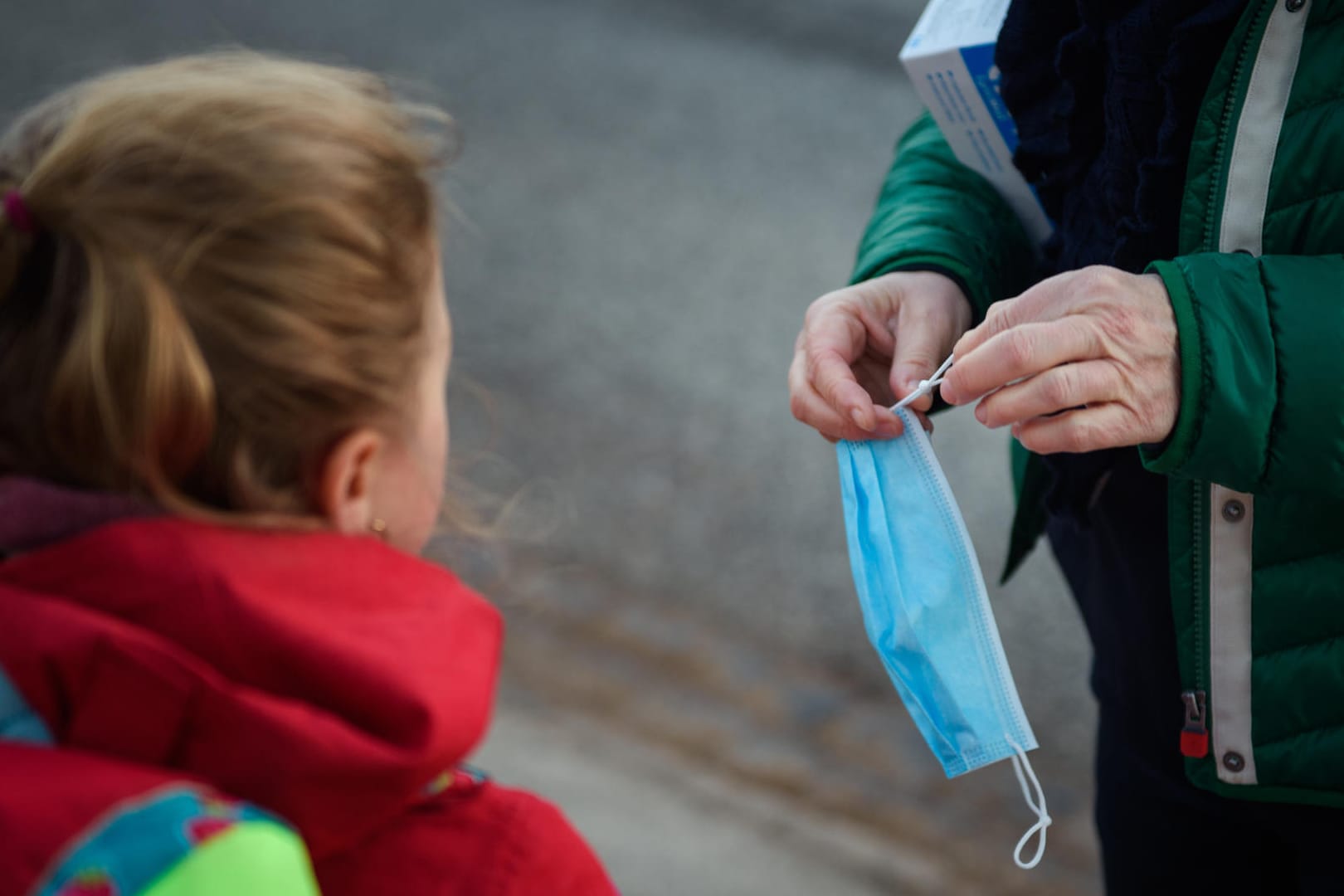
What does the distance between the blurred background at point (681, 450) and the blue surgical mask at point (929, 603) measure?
36.4 inches

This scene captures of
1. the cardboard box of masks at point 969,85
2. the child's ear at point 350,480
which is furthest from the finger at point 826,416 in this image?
the child's ear at point 350,480

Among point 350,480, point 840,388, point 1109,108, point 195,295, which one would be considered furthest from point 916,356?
point 195,295

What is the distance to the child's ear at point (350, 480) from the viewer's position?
0.99m

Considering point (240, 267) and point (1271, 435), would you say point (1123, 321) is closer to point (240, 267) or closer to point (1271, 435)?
point (1271, 435)

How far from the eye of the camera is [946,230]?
156 centimetres

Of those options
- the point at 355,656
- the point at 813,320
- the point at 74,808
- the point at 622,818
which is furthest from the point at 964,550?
the point at 622,818

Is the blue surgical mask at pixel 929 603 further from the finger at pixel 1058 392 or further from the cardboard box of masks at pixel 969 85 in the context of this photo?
the cardboard box of masks at pixel 969 85

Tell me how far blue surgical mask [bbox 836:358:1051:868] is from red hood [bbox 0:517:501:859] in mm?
656

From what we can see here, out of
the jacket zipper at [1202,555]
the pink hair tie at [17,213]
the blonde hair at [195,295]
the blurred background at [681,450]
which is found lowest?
the blurred background at [681,450]

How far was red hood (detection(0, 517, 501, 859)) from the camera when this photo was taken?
808mm

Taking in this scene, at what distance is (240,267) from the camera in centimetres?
91

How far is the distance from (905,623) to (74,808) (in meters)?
0.93

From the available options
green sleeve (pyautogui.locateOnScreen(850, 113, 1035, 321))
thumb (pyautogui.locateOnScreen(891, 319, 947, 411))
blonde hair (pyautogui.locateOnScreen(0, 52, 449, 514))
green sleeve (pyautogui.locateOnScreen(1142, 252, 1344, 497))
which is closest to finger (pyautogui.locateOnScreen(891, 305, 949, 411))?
thumb (pyautogui.locateOnScreen(891, 319, 947, 411))

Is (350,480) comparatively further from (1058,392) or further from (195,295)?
(1058,392)
